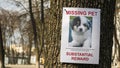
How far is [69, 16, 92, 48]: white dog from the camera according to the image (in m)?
3.37

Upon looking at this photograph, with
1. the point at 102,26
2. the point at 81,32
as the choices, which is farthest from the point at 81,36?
the point at 102,26

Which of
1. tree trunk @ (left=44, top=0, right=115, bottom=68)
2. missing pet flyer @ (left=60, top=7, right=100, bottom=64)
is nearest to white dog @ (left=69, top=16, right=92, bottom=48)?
missing pet flyer @ (left=60, top=7, right=100, bottom=64)

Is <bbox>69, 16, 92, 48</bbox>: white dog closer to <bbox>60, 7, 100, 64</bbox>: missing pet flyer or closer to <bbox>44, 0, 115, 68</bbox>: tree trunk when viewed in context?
<bbox>60, 7, 100, 64</bbox>: missing pet flyer

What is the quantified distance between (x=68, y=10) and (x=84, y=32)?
0.24 m

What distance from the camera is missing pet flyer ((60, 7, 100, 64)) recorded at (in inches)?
133

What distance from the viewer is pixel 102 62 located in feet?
11.4

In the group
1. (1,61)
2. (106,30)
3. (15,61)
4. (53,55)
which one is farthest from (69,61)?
(15,61)

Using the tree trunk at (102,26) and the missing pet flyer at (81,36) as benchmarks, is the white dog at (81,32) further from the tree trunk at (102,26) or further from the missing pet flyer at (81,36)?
the tree trunk at (102,26)

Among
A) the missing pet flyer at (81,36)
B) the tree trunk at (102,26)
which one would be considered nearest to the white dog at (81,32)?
the missing pet flyer at (81,36)

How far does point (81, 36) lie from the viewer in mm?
3383

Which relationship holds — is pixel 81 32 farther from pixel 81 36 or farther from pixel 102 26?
pixel 102 26

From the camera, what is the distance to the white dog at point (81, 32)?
3371mm

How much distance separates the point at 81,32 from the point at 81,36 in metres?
0.04

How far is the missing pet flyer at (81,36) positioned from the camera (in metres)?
3.39
